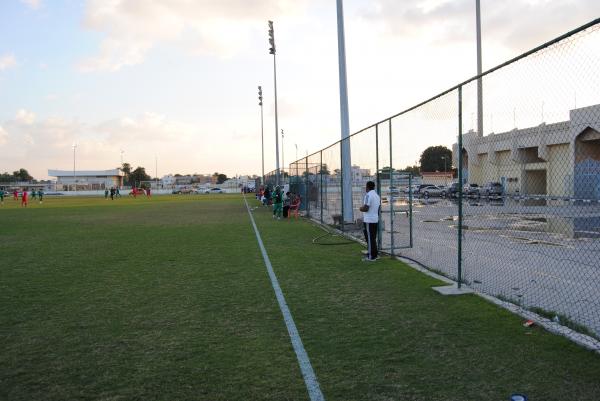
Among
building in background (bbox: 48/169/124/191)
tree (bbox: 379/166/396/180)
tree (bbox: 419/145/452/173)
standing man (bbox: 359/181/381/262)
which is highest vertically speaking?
building in background (bbox: 48/169/124/191)

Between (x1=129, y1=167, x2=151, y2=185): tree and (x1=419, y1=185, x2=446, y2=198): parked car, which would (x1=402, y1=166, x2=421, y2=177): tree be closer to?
(x1=419, y1=185, x2=446, y2=198): parked car

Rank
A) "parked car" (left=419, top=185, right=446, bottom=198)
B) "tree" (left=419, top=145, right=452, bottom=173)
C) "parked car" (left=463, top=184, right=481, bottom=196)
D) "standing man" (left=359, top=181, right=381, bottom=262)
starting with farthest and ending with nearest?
"parked car" (left=419, top=185, right=446, bottom=198)
"standing man" (left=359, top=181, right=381, bottom=262)
"tree" (left=419, top=145, right=452, bottom=173)
"parked car" (left=463, top=184, right=481, bottom=196)

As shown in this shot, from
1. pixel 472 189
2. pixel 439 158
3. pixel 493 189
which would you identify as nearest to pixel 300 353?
pixel 493 189

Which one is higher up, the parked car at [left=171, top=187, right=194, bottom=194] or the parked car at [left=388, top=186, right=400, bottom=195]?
the parked car at [left=388, top=186, right=400, bottom=195]

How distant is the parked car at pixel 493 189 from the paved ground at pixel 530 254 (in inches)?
7.5

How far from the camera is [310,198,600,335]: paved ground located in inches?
281

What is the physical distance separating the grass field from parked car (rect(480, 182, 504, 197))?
1730 mm

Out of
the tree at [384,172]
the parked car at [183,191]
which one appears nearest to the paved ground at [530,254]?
the tree at [384,172]

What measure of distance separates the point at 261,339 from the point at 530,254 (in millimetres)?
8358

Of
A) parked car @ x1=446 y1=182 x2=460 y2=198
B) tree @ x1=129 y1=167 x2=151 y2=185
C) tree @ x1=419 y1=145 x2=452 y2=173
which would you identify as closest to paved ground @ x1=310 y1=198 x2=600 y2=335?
parked car @ x1=446 y1=182 x2=460 y2=198

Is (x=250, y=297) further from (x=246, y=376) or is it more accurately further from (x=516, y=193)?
(x=516, y=193)

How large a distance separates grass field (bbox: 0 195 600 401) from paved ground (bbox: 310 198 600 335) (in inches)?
49.4

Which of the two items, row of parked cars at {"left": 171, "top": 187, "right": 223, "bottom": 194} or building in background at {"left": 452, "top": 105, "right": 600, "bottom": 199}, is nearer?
building in background at {"left": 452, "top": 105, "right": 600, "bottom": 199}

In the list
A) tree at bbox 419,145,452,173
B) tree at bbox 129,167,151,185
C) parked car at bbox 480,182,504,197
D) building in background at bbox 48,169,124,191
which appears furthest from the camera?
tree at bbox 129,167,151,185
